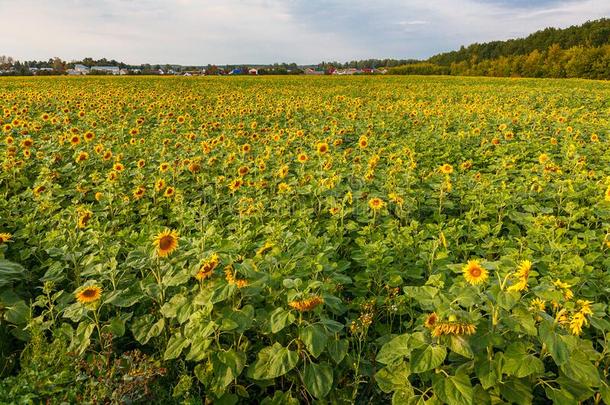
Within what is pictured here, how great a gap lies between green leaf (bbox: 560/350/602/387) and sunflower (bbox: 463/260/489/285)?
0.53 metres

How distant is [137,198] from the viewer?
16.0ft

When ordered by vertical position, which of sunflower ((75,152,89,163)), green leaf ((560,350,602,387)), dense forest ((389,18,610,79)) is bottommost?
green leaf ((560,350,602,387))

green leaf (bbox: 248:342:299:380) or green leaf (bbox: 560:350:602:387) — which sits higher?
green leaf (bbox: 560:350:602:387)

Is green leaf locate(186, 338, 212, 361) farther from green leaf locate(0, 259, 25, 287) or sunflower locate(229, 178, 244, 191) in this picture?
sunflower locate(229, 178, 244, 191)

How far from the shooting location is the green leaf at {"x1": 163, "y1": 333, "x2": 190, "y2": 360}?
7.40ft

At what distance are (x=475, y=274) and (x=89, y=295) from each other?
2.27m

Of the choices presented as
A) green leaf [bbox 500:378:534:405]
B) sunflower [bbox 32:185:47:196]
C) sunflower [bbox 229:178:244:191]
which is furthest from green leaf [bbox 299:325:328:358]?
sunflower [bbox 32:185:47:196]

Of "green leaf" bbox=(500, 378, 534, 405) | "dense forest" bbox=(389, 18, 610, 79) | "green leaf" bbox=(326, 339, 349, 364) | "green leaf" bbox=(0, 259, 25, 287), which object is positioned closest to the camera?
"green leaf" bbox=(500, 378, 534, 405)

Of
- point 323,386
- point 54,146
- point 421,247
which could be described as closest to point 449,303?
point 323,386

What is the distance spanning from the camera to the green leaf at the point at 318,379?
2096 millimetres

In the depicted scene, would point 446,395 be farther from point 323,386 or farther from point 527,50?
point 527,50

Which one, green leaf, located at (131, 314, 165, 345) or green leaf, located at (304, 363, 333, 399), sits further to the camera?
green leaf, located at (131, 314, 165, 345)

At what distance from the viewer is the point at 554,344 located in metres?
1.88

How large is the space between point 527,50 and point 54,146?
85.4 meters
